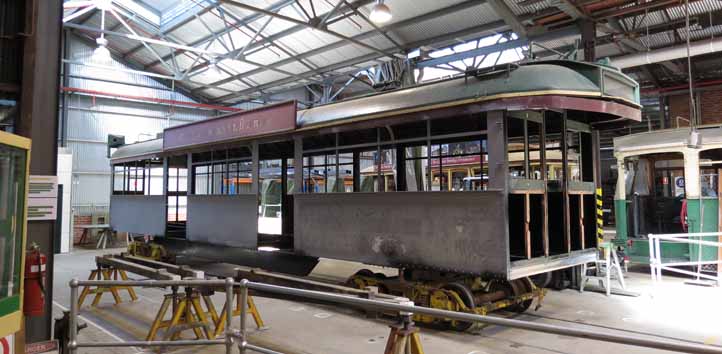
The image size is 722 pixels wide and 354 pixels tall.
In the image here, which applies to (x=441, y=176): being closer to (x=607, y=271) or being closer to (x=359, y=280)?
(x=359, y=280)

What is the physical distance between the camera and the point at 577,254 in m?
6.02

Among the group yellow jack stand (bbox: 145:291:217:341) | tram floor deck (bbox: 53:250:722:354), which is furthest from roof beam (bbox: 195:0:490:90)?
yellow jack stand (bbox: 145:291:217:341)

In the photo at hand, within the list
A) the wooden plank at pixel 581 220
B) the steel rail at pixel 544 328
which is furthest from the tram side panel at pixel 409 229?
the steel rail at pixel 544 328

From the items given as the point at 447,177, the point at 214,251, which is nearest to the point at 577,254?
the point at 214,251

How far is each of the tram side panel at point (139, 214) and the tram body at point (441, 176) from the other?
1224 mm

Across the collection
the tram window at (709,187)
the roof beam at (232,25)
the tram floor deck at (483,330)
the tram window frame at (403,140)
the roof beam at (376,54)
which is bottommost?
the tram floor deck at (483,330)

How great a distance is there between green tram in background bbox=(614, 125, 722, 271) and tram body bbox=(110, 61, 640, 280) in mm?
4492

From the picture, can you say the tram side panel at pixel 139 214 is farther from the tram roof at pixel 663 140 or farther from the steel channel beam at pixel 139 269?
the tram roof at pixel 663 140

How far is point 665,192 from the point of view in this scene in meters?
11.5

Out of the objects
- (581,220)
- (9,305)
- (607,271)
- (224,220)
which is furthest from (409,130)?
(9,305)

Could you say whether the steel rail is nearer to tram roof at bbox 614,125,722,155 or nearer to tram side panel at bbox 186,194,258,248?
tram side panel at bbox 186,194,258,248

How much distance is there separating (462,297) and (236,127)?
4.54 m

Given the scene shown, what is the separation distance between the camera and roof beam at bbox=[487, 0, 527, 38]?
9.81 m

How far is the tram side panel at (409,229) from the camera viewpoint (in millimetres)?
5094
